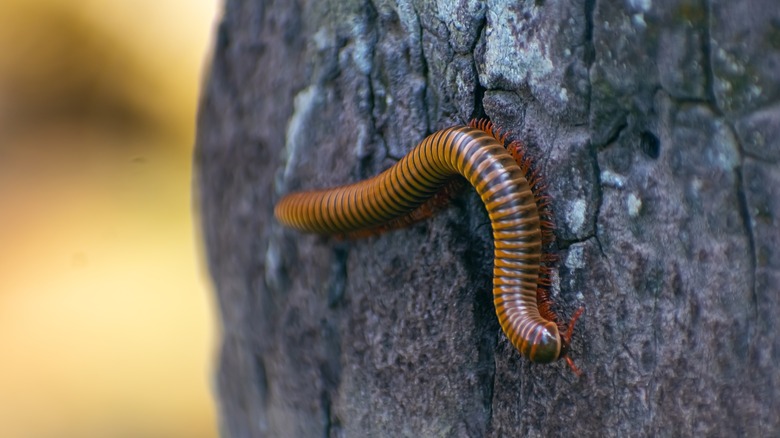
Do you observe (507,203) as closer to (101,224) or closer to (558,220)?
(558,220)

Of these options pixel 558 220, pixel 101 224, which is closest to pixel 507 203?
pixel 558 220

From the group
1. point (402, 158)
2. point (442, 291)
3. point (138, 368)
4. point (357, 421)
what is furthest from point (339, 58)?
point (138, 368)

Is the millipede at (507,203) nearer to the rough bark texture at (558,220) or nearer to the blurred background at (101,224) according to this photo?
the rough bark texture at (558,220)

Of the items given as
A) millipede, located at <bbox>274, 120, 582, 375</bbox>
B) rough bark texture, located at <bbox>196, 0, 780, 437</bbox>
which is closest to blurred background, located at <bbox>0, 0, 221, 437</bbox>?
rough bark texture, located at <bbox>196, 0, 780, 437</bbox>

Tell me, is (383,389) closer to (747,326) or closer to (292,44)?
(747,326)

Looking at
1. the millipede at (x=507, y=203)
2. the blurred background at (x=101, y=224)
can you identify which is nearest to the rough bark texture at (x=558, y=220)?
the millipede at (x=507, y=203)

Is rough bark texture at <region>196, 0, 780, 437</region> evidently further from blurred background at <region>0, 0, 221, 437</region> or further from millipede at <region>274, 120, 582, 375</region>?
blurred background at <region>0, 0, 221, 437</region>
